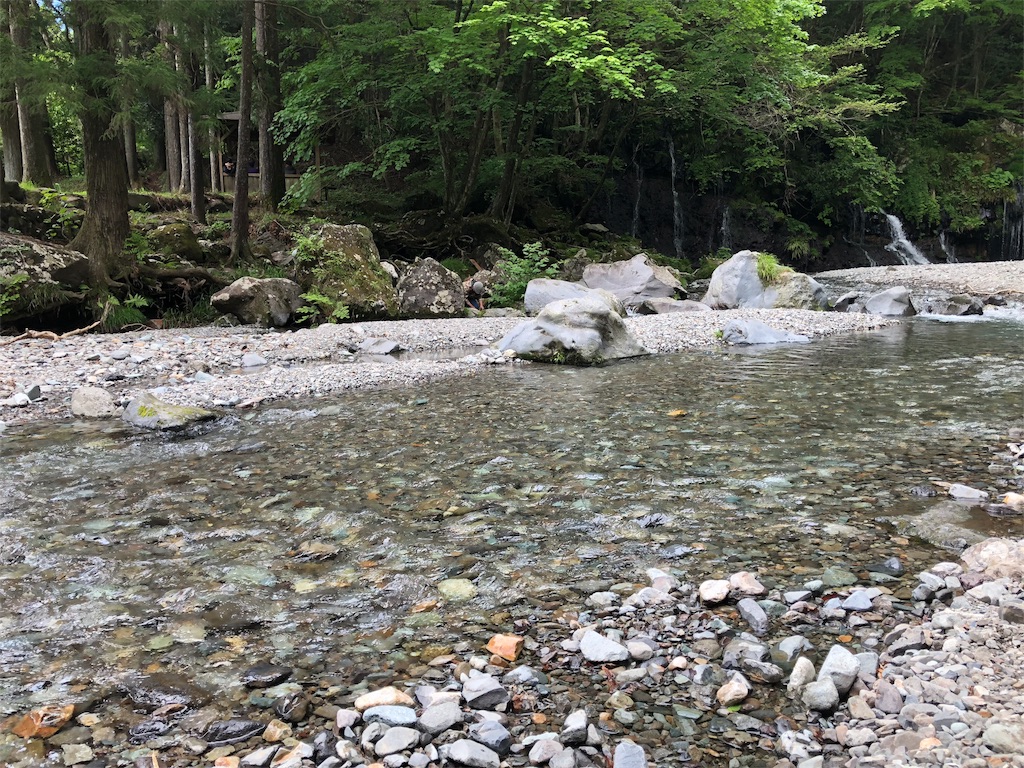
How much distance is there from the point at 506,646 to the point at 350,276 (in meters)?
11.0

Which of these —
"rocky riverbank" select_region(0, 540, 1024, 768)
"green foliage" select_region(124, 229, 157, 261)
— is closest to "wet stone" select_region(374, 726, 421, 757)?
"rocky riverbank" select_region(0, 540, 1024, 768)

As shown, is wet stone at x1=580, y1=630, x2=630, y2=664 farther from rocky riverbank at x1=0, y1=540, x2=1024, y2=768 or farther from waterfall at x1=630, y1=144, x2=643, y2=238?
waterfall at x1=630, y1=144, x2=643, y2=238

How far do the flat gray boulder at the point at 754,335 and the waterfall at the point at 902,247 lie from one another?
1844 cm

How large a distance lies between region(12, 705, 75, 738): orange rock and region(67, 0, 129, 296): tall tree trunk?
10251mm

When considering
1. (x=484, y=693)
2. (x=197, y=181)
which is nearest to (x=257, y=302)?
(x=197, y=181)

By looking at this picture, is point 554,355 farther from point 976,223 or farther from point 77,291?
point 976,223

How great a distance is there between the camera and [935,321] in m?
12.8

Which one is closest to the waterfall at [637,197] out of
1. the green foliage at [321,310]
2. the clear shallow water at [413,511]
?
the green foliage at [321,310]

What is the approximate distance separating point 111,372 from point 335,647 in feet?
22.0

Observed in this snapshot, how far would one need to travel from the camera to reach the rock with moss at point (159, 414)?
5754 millimetres

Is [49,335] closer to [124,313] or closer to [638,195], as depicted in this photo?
[124,313]

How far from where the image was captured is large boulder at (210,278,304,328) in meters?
11.9

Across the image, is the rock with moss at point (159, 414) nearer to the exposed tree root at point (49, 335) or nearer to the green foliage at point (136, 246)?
the exposed tree root at point (49, 335)

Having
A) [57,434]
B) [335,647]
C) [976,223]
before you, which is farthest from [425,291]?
[976,223]
